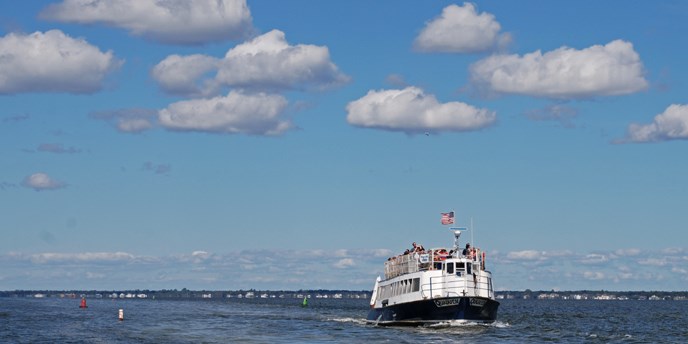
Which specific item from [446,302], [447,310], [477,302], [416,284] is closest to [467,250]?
[416,284]

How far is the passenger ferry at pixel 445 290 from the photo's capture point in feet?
307

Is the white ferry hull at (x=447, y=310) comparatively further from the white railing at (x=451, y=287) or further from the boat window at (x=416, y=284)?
the boat window at (x=416, y=284)

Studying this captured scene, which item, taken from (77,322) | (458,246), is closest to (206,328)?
(77,322)

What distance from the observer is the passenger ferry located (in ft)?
307

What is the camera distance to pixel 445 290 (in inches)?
3748

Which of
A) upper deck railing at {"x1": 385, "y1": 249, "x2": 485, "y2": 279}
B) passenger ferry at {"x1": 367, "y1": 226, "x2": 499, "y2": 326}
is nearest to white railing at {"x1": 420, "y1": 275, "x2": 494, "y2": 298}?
passenger ferry at {"x1": 367, "y1": 226, "x2": 499, "y2": 326}

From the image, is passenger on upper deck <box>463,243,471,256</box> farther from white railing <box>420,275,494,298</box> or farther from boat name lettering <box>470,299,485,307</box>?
boat name lettering <box>470,299,485,307</box>

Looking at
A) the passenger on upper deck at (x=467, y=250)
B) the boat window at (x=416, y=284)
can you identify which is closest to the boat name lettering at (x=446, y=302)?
the boat window at (x=416, y=284)

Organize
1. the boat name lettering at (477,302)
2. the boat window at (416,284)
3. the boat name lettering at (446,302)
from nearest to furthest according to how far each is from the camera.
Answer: the boat name lettering at (446,302) → the boat name lettering at (477,302) → the boat window at (416,284)

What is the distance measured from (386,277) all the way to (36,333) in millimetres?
34652

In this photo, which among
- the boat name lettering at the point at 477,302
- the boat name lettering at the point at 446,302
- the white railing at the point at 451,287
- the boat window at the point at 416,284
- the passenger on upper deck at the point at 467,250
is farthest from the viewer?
the passenger on upper deck at the point at 467,250

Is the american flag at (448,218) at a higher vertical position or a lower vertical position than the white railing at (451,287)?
higher

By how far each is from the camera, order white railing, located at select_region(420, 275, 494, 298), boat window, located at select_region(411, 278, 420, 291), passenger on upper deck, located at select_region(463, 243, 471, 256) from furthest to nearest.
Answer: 1. passenger on upper deck, located at select_region(463, 243, 471, 256)
2. boat window, located at select_region(411, 278, 420, 291)
3. white railing, located at select_region(420, 275, 494, 298)

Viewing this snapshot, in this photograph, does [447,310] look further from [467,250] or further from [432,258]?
[467,250]
